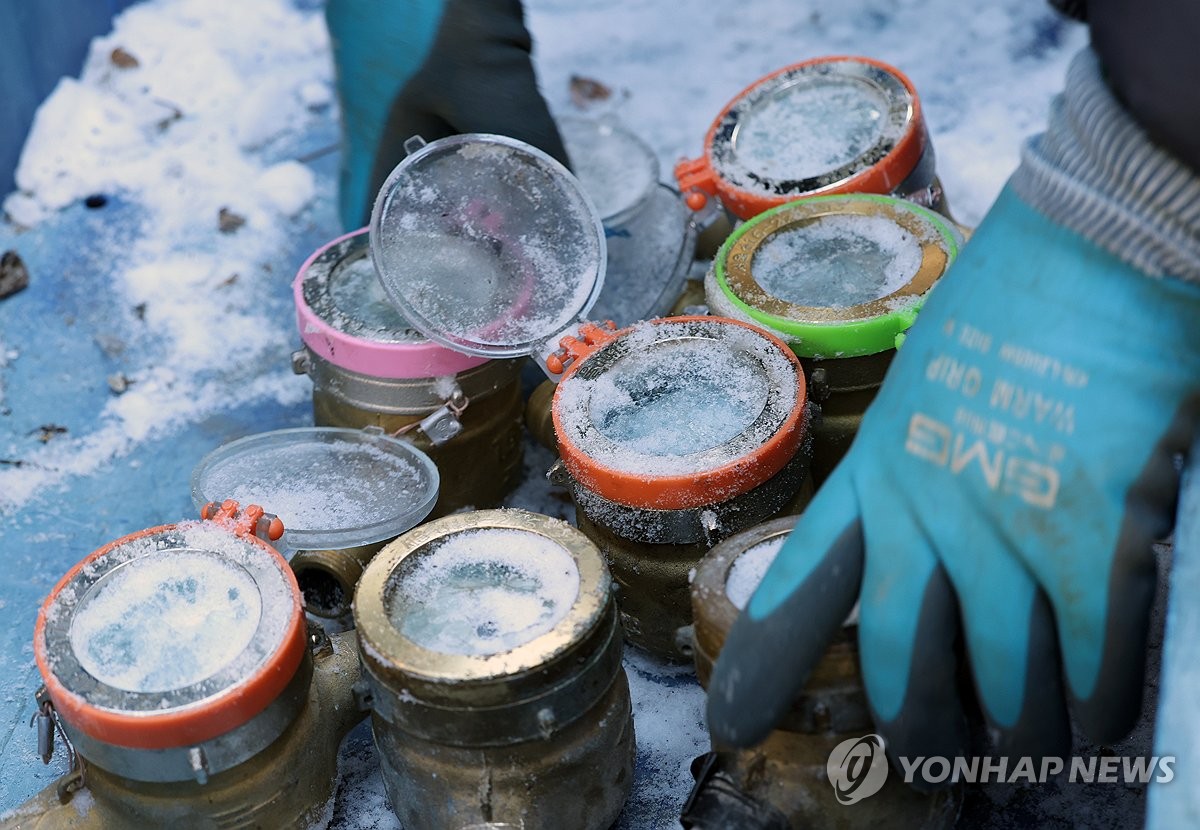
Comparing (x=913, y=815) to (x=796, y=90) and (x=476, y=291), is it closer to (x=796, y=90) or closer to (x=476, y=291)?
(x=476, y=291)

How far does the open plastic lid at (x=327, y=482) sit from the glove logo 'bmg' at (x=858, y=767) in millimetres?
687

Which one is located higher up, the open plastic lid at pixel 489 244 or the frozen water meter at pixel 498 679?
the open plastic lid at pixel 489 244

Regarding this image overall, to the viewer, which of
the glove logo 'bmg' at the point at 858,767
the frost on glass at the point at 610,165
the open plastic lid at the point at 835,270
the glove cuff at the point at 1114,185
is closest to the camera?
the glove cuff at the point at 1114,185

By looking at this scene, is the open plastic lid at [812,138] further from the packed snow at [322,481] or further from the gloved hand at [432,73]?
the packed snow at [322,481]

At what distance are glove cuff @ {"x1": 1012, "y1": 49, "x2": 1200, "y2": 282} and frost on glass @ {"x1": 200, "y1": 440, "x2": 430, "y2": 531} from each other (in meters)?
1.00

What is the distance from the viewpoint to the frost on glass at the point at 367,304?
6.45 feet

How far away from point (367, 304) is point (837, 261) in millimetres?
741

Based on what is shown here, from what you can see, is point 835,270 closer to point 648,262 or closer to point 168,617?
point 648,262

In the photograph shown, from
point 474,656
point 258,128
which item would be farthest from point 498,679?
point 258,128

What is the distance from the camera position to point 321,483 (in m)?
1.90

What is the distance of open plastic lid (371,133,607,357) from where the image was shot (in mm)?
1949

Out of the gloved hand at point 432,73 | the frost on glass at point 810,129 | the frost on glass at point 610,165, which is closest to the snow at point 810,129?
Result: the frost on glass at point 810,129

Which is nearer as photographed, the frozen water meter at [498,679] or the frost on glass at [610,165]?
the frozen water meter at [498,679]

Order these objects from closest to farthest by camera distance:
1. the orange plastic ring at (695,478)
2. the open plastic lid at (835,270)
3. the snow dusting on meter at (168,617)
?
the snow dusting on meter at (168,617)
the orange plastic ring at (695,478)
the open plastic lid at (835,270)
